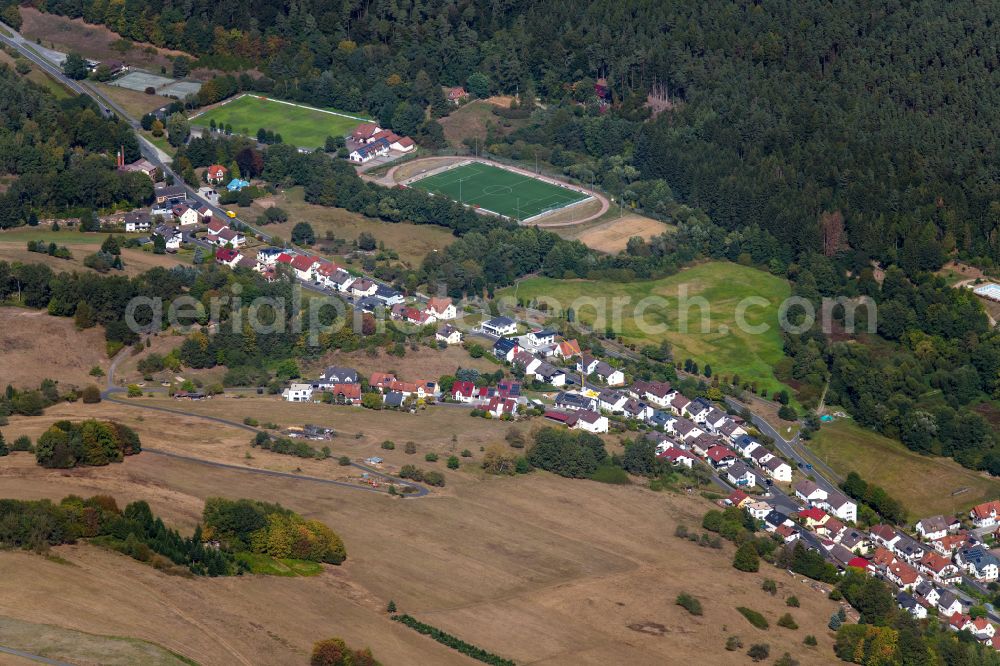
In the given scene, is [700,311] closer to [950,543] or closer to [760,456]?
[760,456]

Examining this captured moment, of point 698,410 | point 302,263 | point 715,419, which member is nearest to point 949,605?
point 715,419

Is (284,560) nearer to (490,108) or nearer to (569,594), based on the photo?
(569,594)

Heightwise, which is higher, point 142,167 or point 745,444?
point 142,167

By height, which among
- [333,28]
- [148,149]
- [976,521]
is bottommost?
[976,521]

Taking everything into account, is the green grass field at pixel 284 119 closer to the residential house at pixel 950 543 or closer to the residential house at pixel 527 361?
the residential house at pixel 527 361

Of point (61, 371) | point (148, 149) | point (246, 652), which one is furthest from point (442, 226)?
point (246, 652)

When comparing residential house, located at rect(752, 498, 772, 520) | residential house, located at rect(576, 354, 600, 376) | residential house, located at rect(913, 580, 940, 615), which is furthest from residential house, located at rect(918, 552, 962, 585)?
residential house, located at rect(576, 354, 600, 376)
